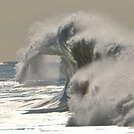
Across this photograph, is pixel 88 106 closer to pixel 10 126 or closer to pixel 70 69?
pixel 10 126

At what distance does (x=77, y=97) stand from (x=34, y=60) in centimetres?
1413

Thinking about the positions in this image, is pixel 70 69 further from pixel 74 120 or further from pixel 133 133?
pixel 133 133

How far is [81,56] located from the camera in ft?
87.7

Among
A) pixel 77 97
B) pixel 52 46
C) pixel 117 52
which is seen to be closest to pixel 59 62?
pixel 52 46

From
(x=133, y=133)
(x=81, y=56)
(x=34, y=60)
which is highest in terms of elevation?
(x=133, y=133)

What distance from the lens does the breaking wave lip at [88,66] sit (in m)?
15.9

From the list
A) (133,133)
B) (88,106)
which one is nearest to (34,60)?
(88,106)

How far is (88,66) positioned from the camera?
23.8 m

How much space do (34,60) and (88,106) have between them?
57.0 feet

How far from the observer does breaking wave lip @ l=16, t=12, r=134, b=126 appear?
15.9 meters

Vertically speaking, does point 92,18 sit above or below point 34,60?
above

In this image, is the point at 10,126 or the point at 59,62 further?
the point at 59,62

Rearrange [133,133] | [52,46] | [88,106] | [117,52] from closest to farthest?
[133,133]
[88,106]
[117,52]
[52,46]

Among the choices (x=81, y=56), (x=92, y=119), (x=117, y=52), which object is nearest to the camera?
(x=92, y=119)
